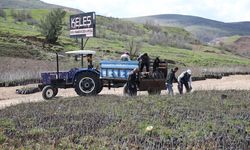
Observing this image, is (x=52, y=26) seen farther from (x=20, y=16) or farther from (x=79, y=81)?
(x=20, y=16)

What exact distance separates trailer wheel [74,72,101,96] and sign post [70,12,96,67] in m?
6.49

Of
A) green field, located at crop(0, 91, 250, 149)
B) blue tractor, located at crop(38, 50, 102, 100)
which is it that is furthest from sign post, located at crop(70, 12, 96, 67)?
green field, located at crop(0, 91, 250, 149)

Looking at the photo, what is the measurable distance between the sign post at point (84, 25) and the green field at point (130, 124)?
11.2m

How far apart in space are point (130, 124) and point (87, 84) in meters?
10.0

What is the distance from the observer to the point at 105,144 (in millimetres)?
10391

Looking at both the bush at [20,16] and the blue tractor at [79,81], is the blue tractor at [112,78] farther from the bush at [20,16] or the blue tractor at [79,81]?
the bush at [20,16]

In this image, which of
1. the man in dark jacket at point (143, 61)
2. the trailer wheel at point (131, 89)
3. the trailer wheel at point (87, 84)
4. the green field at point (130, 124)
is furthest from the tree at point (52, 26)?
the green field at point (130, 124)

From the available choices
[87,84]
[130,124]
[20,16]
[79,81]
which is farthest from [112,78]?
[20,16]

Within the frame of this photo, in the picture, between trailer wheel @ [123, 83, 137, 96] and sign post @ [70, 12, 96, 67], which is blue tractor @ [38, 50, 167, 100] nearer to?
trailer wheel @ [123, 83, 137, 96]

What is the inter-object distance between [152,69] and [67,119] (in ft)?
30.7

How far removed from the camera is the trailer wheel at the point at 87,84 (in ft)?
73.3

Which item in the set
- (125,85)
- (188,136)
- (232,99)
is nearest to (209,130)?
(188,136)

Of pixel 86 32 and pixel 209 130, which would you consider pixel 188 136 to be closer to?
pixel 209 130

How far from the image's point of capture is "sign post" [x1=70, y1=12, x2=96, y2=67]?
28.4 m
